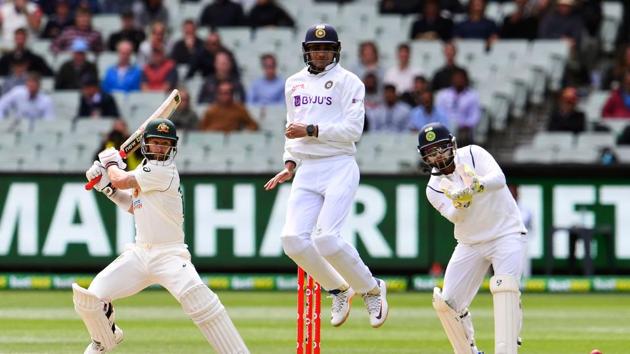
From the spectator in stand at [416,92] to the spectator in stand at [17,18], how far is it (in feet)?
18.1

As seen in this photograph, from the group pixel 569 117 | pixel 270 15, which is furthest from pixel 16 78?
pixel 569 117

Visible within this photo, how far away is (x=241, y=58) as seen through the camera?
804 inches

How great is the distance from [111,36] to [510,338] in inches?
474

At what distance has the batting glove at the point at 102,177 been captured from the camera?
390 inches

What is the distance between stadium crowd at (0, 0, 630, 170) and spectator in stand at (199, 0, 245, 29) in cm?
1

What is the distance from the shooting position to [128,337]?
12.8 meters

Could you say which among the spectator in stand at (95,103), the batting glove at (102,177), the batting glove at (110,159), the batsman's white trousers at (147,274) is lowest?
the batsman's white trousers at (147,274)

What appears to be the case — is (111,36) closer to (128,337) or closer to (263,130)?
(263,130)

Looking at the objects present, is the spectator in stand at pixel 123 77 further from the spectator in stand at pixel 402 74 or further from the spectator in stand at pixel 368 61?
the spectator in stand at pixel 402 74

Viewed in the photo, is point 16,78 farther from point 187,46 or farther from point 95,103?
point 187,46

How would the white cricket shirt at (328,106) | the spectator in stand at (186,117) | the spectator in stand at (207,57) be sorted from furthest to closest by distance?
the spectator in stand at (207,57)
the spectator in stand at (186,117)
the white cricket shirt at (328,106)

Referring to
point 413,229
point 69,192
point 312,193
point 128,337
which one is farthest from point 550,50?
point 312,193

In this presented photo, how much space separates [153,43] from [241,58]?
1.20 meters

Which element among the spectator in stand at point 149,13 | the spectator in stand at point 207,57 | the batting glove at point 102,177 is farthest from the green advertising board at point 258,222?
the batting glove at point 102,177
